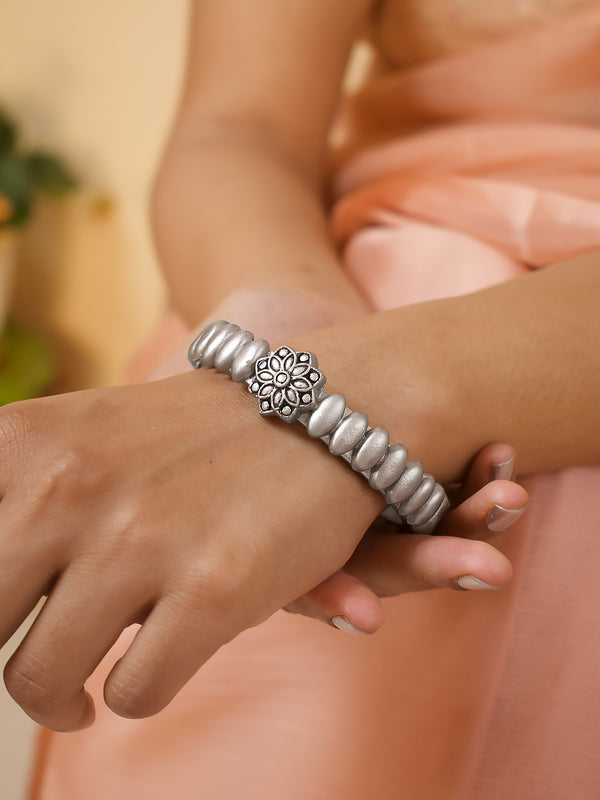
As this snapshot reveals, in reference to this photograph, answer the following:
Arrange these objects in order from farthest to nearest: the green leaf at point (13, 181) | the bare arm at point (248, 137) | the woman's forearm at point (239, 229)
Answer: the green leaf at point (13, 181) < the bare arm at point (248, 137) < the woman's forearm at point (239, 229)

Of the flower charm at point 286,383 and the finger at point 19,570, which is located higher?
the flower charm at point 286,383

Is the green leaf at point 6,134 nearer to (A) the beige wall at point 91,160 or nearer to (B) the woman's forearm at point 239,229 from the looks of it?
(A) the beige wall at point 91,160

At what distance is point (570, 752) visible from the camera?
48 cm

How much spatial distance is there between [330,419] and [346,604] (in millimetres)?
117

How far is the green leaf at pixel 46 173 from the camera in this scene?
1669 millimetres

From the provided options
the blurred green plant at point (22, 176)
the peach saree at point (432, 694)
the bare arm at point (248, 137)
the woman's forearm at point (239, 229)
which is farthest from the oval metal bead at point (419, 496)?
the blurred green plant at point (22, 176)

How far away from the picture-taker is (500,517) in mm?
435

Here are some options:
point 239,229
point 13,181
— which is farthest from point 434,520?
point 13,181

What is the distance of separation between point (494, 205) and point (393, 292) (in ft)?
0.44

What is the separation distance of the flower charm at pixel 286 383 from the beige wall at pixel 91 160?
131 centimetres

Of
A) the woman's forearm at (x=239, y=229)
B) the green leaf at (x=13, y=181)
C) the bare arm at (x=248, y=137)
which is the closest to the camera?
the woman's forearm at (x=239, y=229)

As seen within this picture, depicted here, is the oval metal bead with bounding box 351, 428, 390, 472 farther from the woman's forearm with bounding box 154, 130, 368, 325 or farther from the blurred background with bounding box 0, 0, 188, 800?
the blurred background with bounding box 0, 0, 188, 800

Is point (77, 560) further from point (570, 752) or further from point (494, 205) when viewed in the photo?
point (494, 205)

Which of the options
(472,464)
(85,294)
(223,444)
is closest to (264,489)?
(223,444)
